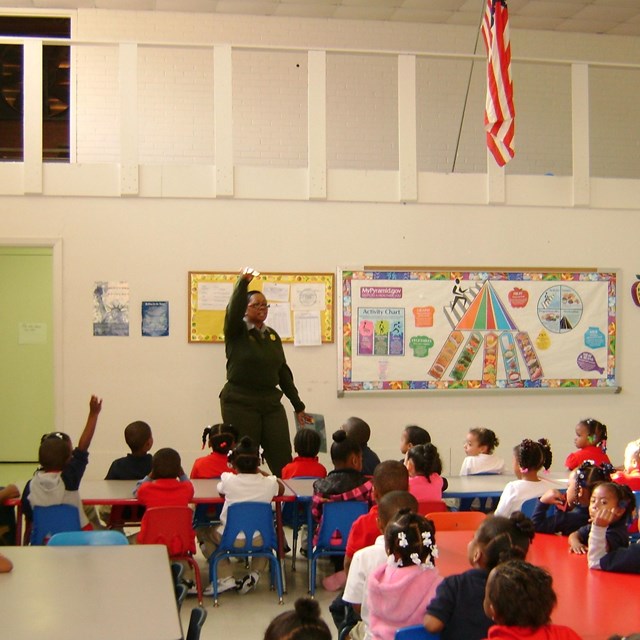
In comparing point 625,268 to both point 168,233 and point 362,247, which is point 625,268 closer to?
point 362,247

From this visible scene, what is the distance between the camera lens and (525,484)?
4762 millimetres

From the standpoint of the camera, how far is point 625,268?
27.8ft

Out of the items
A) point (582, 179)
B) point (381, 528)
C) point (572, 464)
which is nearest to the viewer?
point (381, 528)

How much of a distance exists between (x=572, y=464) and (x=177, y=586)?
3681mm

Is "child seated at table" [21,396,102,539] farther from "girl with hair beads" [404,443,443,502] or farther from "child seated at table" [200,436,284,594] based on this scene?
"girl with hair beads" [404,443,443,502]

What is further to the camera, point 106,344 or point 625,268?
point 625,268

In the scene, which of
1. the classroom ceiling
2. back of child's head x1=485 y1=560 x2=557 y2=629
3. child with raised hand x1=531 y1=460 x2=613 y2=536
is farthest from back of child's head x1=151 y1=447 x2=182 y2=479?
the classroom ceiling

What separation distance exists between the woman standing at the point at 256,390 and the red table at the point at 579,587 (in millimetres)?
2952

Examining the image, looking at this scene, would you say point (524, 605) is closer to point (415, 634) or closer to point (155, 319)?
point (415, 634)

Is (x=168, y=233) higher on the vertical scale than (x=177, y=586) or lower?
higher

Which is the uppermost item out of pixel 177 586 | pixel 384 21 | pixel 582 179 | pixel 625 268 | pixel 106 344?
pixel 384 21

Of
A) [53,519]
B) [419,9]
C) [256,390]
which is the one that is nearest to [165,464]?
[53,519]

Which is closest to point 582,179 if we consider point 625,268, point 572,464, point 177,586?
→ point 625,268

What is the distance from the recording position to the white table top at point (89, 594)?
2627 mm
